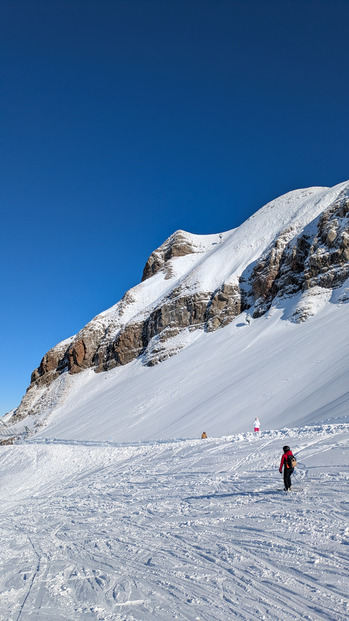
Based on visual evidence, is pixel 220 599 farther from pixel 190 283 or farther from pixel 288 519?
pixel 190 283

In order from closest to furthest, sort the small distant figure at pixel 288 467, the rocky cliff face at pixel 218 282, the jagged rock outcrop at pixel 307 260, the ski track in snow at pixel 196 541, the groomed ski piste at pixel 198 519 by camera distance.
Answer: the ski track in snow at pixel 196 541 → the groomed ski piste at pixel 198 519 → the small distant figure at pixel 288 467 → the jagged rock outcrop at pixel 307 260 → the rocky cliff face at pixel 218 282

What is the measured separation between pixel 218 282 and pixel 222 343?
15.9 m

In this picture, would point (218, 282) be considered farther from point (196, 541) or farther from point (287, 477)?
point (196, 541)

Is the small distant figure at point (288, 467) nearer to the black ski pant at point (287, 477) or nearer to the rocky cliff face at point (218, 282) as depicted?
the black ski pant at point (287, 477)

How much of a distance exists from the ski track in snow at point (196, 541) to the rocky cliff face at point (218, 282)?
32.0 m

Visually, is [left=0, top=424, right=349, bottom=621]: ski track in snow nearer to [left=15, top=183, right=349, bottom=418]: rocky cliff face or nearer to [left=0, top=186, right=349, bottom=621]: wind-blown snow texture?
[left=0, top=186, right=349, bottom=621]: wind-blown snow texture

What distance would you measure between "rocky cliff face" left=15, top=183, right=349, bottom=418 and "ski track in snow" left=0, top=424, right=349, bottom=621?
105 ft

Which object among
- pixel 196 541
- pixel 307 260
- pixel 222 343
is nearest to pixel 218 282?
pixel 222 343

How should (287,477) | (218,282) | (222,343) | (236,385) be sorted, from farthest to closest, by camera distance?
(218,282) < (222,343) < (236,385) < (287,477)

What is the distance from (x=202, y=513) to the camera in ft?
33.7

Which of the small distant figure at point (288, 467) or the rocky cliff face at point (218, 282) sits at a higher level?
the rocky cliff face at point (218, 282)

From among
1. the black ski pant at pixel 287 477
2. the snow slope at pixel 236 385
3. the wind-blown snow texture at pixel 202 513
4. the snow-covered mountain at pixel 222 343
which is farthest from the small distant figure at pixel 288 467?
the snow-covered mountain at pixel 222 343

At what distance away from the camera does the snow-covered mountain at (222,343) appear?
99.8 feet

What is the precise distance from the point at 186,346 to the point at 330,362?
92.3 feet
